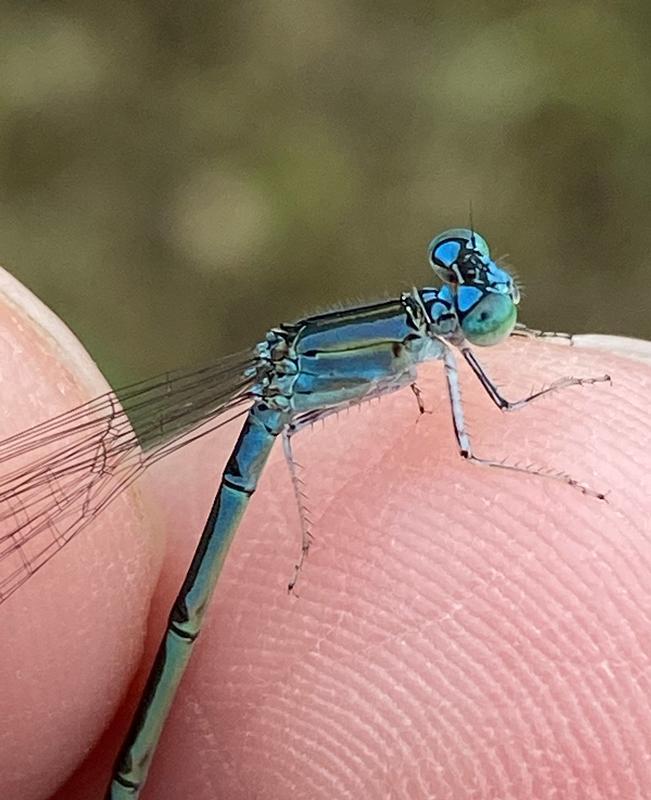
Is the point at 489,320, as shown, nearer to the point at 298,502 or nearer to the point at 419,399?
the point at 419,399

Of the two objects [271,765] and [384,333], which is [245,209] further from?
[271,765]

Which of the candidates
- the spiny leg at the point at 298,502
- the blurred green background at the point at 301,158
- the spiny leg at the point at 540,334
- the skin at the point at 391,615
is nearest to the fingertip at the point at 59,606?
the skin at the point at 391,615

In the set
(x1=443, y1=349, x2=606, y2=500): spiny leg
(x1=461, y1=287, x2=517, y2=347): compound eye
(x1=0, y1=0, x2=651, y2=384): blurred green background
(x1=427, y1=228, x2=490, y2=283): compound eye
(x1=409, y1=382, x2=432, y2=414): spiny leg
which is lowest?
(x1=443, y1=349, x2=606, y2=500): spiny leg

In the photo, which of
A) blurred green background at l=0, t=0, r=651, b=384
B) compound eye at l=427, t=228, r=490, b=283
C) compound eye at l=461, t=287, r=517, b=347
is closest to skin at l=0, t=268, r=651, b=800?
compound eye at l=461, t=287, r=517, b=347

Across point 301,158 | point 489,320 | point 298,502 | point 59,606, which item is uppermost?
point 301,158

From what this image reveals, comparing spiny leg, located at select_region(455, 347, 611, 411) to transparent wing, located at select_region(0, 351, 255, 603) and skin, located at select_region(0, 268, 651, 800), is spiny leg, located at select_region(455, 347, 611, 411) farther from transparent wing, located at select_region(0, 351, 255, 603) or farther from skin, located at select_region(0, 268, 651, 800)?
transparent wing, located at select_region(0, 351, 255, 603)

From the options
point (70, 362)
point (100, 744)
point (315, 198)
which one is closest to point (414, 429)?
point (70, 362)

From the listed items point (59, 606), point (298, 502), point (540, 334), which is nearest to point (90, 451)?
point (59, 606)
